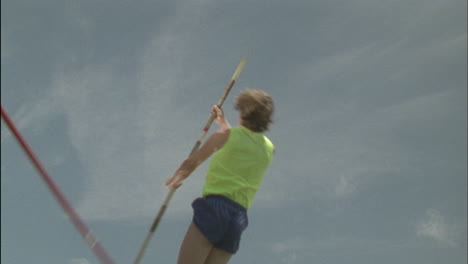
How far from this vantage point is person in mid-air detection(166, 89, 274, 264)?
630cm

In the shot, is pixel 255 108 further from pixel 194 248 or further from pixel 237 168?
pixel 194 248

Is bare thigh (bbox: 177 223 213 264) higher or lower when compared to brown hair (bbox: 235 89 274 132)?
lower

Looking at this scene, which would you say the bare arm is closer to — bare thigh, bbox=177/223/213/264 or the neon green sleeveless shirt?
the neon green sleeveless shirt

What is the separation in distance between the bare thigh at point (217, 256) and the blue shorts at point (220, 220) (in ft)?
0.13

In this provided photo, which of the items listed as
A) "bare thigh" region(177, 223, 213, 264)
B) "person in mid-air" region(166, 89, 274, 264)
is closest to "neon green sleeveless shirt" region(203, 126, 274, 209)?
"person in mid-air" region(166, 89, 274, 264)

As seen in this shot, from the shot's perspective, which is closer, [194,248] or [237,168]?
[194,248]

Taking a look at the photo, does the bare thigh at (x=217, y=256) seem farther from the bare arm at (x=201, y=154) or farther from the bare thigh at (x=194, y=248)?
the bare arm at (x=201, y=154)

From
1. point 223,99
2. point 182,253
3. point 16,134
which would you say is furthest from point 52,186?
point 223,99

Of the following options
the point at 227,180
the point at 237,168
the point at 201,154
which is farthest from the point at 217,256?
the point at 201,154

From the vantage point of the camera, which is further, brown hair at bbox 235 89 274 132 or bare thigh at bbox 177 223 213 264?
brown hair at bbox 235 89 274 132

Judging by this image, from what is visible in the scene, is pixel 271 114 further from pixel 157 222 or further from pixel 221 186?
pixel 157 222

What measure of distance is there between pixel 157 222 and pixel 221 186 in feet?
3.90

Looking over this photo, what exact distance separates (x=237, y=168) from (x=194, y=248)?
0.89m

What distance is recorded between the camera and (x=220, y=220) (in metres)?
6.31
